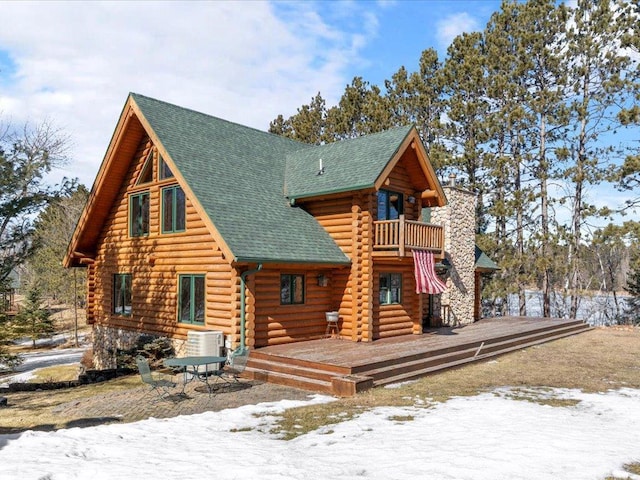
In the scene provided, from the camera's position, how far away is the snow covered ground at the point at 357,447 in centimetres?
582

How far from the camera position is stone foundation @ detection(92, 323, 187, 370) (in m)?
17.1

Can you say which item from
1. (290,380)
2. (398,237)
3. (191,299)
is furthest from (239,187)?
(290,380)

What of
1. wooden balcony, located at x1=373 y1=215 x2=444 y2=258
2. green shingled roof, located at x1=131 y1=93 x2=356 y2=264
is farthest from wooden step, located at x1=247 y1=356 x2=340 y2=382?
wooden balcony, located at x1=373 y1=215 x2=444 y2=258

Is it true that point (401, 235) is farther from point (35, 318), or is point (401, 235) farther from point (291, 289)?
point (35, 318)

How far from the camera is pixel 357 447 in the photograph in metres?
6.88

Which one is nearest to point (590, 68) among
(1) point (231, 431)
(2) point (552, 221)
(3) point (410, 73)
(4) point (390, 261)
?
(2) point (552, 221)

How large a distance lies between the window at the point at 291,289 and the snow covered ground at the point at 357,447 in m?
5.66

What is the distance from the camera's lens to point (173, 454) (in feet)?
21.5

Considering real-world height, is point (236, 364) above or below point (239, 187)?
below

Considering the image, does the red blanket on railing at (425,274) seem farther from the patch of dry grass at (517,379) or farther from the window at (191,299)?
the window at (191,299)

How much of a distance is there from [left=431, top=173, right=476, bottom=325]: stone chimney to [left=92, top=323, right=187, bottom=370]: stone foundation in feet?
41.5

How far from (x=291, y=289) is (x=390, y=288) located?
4.05m

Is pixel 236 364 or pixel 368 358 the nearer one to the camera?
pixel 236 364

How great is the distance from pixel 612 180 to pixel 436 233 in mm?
14783
